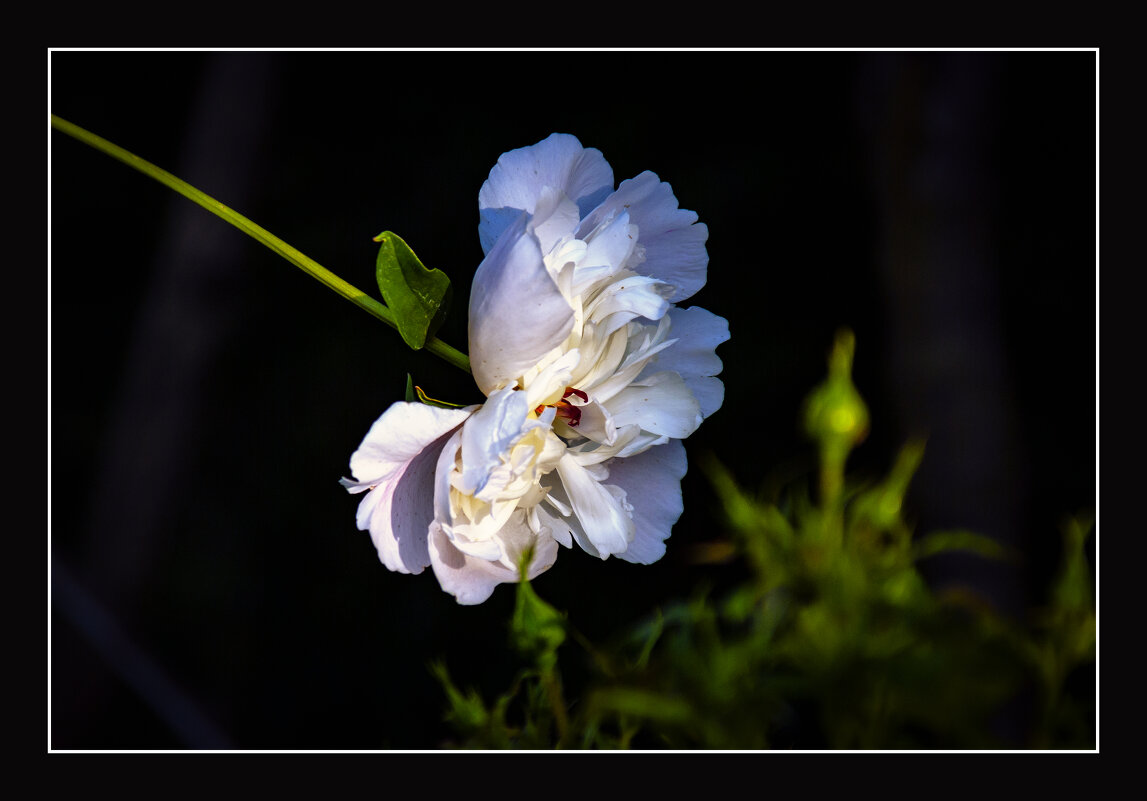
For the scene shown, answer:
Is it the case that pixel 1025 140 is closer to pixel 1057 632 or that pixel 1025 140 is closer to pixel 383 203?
pixel 1057 632

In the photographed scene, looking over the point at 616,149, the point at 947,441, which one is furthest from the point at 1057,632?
the point at 616,149

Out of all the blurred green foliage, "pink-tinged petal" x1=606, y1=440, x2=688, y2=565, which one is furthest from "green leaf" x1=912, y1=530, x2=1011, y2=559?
"pink-tinged petal" x1=606, y1=440, x2=688, y2=565

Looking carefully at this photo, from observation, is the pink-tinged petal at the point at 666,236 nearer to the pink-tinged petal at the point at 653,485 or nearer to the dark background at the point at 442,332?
the pink-tinged petal at the point at 653,485

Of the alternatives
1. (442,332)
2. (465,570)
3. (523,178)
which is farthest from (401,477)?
(442,332)

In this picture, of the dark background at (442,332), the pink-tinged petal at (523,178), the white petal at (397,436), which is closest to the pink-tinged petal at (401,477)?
the white petal at (397,436)

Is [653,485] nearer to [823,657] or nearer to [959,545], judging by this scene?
[823,657]

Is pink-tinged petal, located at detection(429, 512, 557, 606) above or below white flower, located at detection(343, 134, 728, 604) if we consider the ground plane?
below

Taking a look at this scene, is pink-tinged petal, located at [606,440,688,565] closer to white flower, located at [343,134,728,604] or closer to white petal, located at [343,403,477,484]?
white flower, located at [343,134,728,604]

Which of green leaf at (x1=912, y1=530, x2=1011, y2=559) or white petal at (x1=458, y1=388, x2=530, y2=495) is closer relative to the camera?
white petal at (x1=458, y1=388, x2=530, y2=495)
